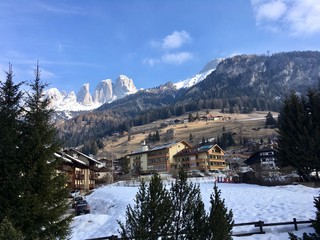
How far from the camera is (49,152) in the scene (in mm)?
17125

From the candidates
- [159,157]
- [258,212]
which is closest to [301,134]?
[258,212]

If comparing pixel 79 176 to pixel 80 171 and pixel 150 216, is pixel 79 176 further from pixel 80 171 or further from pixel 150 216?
pixel 150 216

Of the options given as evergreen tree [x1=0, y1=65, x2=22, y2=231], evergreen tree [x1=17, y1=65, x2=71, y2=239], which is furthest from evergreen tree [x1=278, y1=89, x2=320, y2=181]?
evergreen tree [x1=0, y1=65, x2=22, y2=231]

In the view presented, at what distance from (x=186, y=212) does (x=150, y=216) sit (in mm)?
1490

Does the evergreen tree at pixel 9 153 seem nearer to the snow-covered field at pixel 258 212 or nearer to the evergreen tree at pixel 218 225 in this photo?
the snow-covered field at pixel 258 212

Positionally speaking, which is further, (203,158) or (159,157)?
(159,157)

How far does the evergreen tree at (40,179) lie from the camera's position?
50.2 feet

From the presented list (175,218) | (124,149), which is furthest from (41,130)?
(124,149)

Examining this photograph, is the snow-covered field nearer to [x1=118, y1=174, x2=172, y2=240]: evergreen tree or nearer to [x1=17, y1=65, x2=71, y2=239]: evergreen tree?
[x1=17, y1=65, x2=71, y2=239]: evergreen tree

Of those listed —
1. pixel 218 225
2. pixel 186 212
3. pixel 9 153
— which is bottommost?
pixel 218 225

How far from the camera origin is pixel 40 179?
16.3 m

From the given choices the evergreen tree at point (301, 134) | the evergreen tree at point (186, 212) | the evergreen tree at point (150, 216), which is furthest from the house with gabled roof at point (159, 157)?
the evergreen tree at point (150, 216)

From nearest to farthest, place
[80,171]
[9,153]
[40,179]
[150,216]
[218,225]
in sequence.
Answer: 1. [150,216]
2. [218,225]
3. [9,153]
4. [40,179]
5. [80,171]

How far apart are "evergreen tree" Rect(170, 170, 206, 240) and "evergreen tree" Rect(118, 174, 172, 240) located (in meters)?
0.60
